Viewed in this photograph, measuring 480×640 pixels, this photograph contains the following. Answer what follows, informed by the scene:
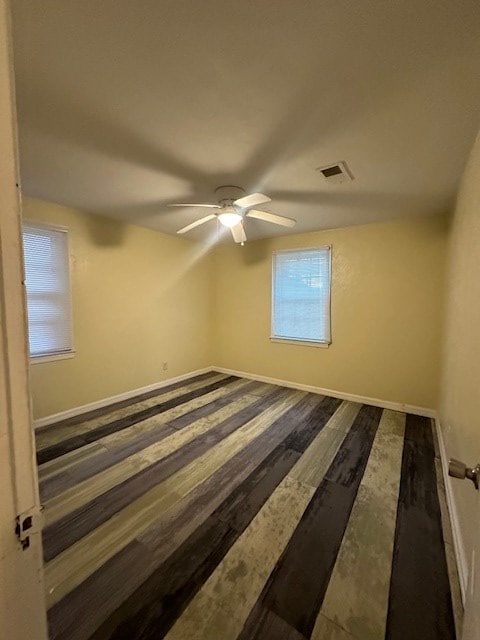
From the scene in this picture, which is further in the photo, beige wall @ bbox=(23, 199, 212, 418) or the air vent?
beige wall @ bbox=(23, 199, 212, 418)

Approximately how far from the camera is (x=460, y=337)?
1.76 metres

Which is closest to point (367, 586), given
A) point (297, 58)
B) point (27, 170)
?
point (297, 58)

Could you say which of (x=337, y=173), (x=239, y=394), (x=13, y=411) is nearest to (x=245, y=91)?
(x=337, y=173)

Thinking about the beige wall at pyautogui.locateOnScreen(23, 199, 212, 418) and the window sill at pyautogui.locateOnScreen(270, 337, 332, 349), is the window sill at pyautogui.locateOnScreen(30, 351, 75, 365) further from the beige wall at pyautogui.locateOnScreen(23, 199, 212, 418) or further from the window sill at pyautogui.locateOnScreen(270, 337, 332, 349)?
the window sill at pyautogui.locateOnScreen(270, 337, 332, 349)

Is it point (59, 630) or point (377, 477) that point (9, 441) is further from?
point (377, 477)

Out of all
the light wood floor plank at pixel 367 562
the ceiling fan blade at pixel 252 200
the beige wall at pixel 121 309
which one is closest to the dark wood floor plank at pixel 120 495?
the light wood floor plank at pixel 367 562

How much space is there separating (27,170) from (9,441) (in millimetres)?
2406

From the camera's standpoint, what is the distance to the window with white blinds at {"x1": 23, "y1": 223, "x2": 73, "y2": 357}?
102 inches

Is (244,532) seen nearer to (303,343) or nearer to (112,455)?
(112,455)

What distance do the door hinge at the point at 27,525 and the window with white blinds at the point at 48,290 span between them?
9.01ft

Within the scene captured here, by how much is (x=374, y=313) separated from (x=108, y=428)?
3.26 m

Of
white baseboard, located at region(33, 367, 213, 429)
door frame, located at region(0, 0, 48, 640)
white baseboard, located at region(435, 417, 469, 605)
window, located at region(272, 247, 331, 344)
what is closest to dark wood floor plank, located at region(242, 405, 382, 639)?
white baseboard, located at region(435, 417, 469, 605)

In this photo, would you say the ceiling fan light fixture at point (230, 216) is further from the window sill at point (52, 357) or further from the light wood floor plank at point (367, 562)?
the light wood floor plank at point (367, 562)

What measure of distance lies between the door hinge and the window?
3437 millimetres
